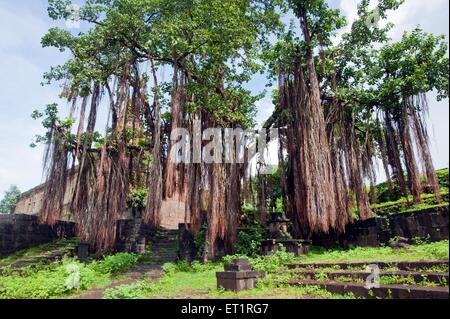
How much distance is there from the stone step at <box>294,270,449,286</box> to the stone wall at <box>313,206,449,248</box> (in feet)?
11.8

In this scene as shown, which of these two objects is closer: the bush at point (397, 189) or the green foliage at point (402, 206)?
the green foliage at point (402, 206)

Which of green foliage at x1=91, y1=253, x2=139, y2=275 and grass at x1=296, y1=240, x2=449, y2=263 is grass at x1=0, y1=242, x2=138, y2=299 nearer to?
green foliage at x1=91, y1=253, x2=139, y2=275

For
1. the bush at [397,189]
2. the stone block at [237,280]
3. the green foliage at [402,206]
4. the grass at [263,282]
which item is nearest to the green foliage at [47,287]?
the grass at [263,282]

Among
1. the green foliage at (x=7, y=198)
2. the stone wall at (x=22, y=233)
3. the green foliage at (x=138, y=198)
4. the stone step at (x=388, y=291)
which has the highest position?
the green foliage at (x=7, y=198)

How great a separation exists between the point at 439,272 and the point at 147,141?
11.7 metres

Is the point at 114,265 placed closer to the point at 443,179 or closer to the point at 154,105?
the point at 154,105

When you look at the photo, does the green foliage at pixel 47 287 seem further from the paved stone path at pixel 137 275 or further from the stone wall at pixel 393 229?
the stone wall at pixel 393 229

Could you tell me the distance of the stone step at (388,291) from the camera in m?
4.43

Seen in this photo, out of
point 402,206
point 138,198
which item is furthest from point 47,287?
point 402,206

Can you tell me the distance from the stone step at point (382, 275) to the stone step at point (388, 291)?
0.27 m

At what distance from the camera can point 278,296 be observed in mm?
5992

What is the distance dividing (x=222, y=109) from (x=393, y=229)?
661cm

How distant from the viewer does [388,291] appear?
502cm

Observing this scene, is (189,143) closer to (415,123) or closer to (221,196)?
(221,196)
